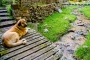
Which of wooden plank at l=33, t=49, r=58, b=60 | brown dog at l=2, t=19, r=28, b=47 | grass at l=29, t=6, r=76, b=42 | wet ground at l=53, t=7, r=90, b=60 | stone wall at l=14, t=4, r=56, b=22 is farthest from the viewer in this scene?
grass at l=29, t=6, r=76, b=42

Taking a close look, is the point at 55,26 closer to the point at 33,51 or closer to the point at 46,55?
the point at 46,55

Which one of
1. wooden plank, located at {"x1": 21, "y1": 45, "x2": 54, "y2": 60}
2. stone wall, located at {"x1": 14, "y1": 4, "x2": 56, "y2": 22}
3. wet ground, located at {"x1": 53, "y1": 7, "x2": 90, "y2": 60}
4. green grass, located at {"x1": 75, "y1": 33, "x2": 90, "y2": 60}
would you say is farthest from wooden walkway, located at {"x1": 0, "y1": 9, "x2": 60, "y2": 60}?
stone wall, located at {"x1": 14, "y1": 4, "x2": 56, "y2": 22}

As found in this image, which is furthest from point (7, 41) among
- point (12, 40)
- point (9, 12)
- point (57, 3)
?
point (57, 3)

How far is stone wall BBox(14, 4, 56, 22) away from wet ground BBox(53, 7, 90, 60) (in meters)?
2.10

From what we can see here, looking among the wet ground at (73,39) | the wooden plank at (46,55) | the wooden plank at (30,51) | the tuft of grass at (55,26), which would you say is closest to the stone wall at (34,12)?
the tuft of grass at (55,26)

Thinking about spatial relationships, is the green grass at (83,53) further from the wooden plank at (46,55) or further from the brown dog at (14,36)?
the brown dog at (14,36)

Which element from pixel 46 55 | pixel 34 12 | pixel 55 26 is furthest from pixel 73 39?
pixel 46 55

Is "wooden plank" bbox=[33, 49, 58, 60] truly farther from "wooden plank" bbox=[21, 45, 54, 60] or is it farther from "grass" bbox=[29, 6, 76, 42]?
"grass" bbox=[29, 6, 76, 42]

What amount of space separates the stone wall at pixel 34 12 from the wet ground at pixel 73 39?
2.10 metres

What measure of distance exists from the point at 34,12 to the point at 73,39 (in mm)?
3007

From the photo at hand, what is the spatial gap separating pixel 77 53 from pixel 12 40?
13.2ft

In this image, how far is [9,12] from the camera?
1019 cm

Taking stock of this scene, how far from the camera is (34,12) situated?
11883mm

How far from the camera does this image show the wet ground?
970 centimetres
